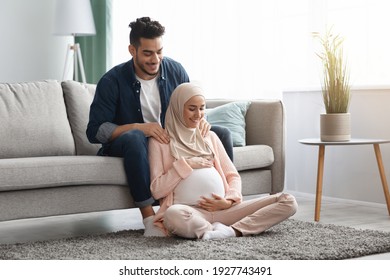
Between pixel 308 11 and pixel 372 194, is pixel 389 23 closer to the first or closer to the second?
pixel 308 11

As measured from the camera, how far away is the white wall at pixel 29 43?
19.8 ft

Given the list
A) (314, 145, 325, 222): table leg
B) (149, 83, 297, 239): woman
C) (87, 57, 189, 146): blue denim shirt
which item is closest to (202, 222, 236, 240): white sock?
(149, 83, 297, 239): woman

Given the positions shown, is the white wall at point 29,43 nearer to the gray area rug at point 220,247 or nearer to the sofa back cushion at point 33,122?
the sofa back cushion at point 33,122

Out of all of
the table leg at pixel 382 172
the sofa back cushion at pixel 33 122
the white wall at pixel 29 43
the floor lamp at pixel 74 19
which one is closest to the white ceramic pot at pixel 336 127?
the table leg at pixel 382 172

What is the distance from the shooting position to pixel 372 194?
14.8 ft

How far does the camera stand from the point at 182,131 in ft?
11.0

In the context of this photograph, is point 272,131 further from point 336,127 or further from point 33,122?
point 33,122

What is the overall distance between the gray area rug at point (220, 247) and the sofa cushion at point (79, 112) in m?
0.75

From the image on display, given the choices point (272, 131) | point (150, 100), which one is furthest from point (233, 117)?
point (150, 100)

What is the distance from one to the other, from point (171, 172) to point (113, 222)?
0.85 metres

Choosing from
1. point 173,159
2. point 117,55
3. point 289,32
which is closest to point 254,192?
point 173,159

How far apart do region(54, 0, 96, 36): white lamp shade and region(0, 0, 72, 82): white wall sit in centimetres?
48

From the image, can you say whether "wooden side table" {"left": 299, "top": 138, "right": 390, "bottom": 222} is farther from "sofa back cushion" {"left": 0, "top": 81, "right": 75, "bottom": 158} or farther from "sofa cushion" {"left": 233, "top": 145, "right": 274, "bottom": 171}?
"sofa back cushion" {"left": 0, "top": 81, "right": 75, "bottom": 158}
